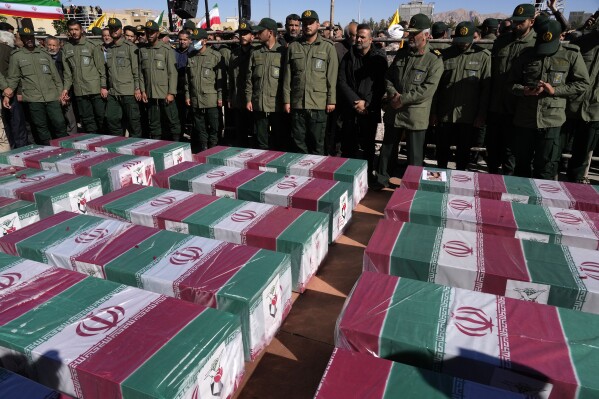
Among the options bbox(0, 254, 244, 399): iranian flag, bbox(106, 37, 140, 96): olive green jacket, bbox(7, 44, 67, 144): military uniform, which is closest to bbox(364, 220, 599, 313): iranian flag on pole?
bbox(0, 254, 244, 399): iranian flag

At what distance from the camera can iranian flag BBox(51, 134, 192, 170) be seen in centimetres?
454

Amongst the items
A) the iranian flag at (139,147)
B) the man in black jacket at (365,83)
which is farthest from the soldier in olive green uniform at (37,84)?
the man in black jacket at (365,83)

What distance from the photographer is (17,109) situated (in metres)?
6.21

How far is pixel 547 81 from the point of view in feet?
13.0

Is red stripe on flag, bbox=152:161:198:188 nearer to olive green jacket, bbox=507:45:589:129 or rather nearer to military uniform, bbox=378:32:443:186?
military uniform, bbox=378:32:443:186

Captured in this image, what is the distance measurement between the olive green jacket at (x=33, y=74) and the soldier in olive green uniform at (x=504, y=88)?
6146mm

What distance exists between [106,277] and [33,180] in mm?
1965

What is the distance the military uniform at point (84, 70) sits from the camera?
242 inches

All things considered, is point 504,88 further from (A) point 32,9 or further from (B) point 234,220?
(A) point 32,9

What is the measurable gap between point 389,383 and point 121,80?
20.3 ft

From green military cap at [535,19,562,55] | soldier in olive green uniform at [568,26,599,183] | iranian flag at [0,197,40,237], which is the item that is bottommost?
iranian flag at [0,197,40,237]

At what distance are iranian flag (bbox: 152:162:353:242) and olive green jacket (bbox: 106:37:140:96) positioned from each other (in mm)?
3028

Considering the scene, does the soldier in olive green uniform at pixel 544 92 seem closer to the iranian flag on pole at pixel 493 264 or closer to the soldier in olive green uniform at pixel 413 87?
the soldier in olive green uniform at pixel 413 87

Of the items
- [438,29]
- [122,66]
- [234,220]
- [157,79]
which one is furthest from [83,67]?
[438,29]
